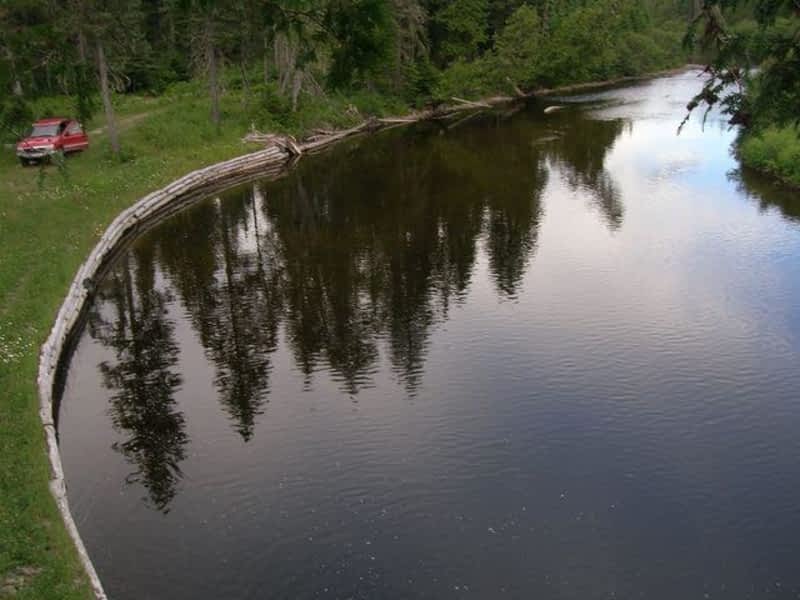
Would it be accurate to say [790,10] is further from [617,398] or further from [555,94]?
[555,94]

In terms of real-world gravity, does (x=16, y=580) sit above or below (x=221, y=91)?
below

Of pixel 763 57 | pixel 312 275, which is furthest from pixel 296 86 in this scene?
pixel 763 57

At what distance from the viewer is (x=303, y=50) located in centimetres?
1012

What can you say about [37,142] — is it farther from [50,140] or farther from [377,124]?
[377,124]

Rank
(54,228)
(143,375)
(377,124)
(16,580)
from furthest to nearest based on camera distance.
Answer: (377,124) → (54,228) → (143,375) → (16,580)

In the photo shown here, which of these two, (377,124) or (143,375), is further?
(377,124)

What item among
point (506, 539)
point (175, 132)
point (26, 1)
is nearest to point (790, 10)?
point (506, 539)

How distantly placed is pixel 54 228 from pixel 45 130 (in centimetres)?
1324

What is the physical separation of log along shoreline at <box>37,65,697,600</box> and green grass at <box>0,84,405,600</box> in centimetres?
28

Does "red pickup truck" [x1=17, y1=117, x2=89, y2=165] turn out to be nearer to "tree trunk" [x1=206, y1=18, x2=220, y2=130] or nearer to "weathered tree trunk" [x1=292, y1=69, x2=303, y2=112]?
"tree trunk" [x1=206, y1=18, x2=220, y2=130]

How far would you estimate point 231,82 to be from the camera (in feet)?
223

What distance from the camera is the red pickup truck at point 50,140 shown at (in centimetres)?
3988

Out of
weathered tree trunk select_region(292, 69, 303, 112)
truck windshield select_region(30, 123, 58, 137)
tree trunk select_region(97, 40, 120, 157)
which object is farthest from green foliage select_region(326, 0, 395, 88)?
weathered tree trunk select_region(292, 69, 303, 112)

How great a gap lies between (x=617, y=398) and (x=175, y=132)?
37.4m
